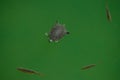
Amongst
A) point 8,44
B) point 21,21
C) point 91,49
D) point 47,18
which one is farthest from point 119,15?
point 8,44

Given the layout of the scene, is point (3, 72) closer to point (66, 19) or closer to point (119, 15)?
point (66, 19)
